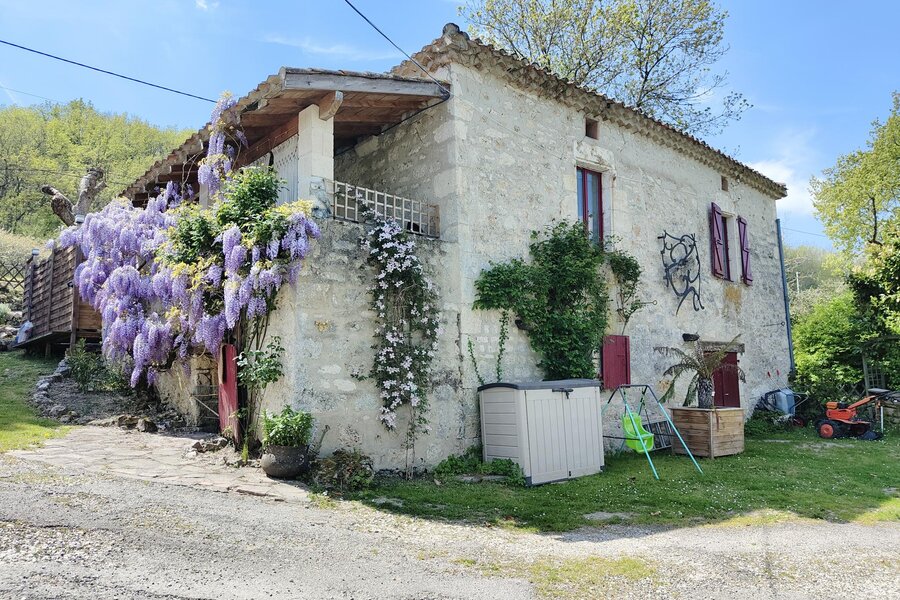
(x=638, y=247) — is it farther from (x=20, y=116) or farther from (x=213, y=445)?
(x=20, y=116)

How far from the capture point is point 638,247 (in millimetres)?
9609

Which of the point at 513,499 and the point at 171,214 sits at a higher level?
the point at 171,214

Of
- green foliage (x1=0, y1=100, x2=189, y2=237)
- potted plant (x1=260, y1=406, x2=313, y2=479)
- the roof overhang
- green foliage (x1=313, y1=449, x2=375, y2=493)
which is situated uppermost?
green foliage (x1=0, y1=100, x2=189, y2=237)

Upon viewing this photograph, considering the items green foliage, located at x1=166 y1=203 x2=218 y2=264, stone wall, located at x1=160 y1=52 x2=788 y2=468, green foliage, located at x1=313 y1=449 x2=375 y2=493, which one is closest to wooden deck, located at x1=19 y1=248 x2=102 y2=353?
green foliage, located at x1=166 y1=203 x2=218 y2=264

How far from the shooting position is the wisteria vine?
5.93 m

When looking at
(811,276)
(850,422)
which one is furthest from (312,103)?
(811,276)

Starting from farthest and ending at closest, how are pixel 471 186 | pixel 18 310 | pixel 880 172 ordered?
pixel 880 172
pixel 18 310
pixel 471 186

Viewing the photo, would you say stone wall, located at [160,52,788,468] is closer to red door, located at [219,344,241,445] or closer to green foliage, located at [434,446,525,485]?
green foliage, located at [434,446,525,485]

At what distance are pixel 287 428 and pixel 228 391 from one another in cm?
161

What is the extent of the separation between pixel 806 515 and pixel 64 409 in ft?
27.2

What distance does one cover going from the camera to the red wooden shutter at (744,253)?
1222 centimetres

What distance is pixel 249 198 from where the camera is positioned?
6.39 m

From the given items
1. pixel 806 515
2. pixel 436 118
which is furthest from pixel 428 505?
pixel 436 118

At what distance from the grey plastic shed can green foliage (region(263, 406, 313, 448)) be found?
2.08 metres
